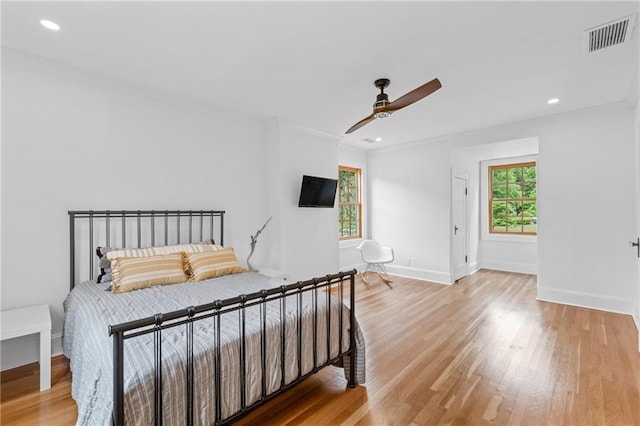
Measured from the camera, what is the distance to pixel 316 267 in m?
4.88

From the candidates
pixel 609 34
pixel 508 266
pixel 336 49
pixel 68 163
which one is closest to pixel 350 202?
pixel 508 266

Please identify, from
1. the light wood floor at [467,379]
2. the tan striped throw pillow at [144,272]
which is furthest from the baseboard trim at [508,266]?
the tan striped throw pillow at [144,272]

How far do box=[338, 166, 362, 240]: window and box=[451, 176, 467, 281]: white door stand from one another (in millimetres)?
1878

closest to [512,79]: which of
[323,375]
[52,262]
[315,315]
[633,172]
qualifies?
[633,172]

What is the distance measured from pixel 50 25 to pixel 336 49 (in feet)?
6.79

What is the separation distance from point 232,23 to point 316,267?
140 inches

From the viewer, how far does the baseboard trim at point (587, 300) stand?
3803 millimetres

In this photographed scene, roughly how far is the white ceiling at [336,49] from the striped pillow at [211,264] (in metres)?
1.77

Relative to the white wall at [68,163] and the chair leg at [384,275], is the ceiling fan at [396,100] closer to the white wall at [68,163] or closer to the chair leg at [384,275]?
the white wall at [68,163]

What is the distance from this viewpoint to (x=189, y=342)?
1.55 m

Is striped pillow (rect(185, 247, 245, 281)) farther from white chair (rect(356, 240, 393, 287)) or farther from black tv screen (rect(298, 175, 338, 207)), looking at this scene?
white chair (rect(356, 240, 393, 287))

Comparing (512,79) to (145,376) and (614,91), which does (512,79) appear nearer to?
(614,91)

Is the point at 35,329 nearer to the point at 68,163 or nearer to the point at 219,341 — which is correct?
the point at 68,163

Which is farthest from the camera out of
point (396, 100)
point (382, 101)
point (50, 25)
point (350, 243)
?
point (350, 243)
